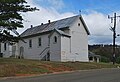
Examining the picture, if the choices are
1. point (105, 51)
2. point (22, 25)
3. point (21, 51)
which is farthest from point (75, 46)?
point (105, 51)

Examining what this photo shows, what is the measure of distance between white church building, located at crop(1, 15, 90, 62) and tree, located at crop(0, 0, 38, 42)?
45.2 ft

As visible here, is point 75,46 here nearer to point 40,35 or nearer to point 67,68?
point 40,35

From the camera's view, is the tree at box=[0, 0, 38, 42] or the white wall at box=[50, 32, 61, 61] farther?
the white wall at box=[50, 32, 61, 61]

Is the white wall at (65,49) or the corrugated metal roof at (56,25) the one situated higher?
the corrugated metal roof at (56,25)

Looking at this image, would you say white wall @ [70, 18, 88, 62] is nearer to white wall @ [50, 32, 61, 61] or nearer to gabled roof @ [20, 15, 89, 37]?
gabled roof @ [20, 15, 89, 37]

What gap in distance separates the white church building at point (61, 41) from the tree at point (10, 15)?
1379cm

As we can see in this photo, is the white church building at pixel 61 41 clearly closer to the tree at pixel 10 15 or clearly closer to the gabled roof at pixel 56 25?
the gabled roof at pixel 56 25

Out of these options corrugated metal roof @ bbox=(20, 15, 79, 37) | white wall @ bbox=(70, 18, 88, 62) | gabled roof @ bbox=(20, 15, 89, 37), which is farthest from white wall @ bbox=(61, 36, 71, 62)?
corrugated metal roof @ bbox=(20, 15, 79, 37)

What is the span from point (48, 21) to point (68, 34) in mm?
9933

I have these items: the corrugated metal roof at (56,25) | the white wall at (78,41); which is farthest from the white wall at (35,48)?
the white wall at (78,41)

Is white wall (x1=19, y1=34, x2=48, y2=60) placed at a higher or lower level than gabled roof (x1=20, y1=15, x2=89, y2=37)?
lower

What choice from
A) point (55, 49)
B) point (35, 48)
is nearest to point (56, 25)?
point (55, 49)

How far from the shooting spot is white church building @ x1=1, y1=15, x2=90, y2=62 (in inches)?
2003

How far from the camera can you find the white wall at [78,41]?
5278 cm
